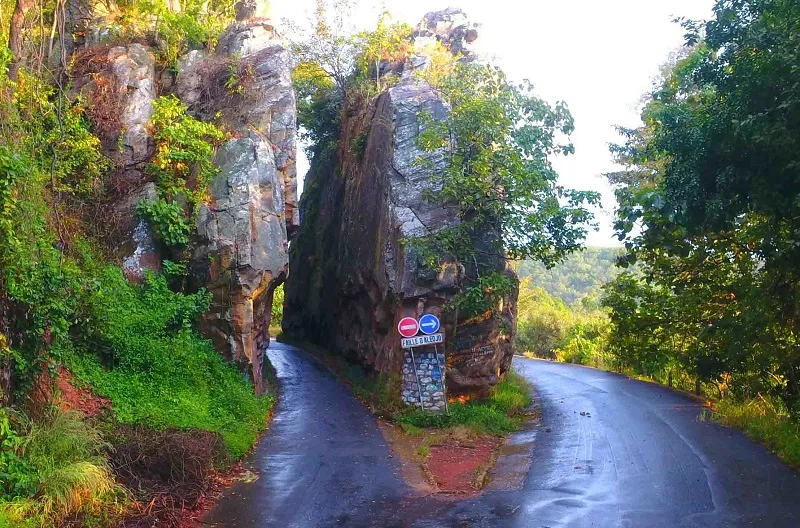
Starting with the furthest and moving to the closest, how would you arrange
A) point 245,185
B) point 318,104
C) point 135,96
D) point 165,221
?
point 318,104
point 135,96
point 245,185
point 165,221

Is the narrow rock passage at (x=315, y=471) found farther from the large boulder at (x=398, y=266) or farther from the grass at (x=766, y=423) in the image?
the grass at (x=766, y=423)

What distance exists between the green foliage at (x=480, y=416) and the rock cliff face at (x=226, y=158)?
441 centimetres

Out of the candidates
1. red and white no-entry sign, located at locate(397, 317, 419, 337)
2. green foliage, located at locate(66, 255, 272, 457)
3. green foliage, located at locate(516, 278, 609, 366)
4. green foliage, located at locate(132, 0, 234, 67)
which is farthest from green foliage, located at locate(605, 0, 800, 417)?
green foliage, located at locate(516, 278, 609, 366)

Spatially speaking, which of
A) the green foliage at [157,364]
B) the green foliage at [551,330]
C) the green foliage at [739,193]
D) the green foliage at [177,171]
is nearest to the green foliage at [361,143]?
the green foliage at [177,171]

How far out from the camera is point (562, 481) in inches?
475

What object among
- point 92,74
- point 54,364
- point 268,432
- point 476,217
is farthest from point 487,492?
point 92,74

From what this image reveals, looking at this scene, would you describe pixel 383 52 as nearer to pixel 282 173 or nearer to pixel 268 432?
pixel 282 173

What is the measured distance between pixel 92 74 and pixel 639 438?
16944 millimetres

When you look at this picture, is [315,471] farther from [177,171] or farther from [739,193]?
[177,171]

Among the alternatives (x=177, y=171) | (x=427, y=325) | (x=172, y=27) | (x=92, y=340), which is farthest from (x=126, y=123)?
(x=427, y=325)

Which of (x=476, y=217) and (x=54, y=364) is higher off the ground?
(x=476, y=217)

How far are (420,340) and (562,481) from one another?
18.8ft

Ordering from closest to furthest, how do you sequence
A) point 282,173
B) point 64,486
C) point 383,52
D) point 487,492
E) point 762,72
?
point 64,486 < point 762,72 < point 487,492 < point 282,173 < point 383,52

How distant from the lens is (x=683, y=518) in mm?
9461
